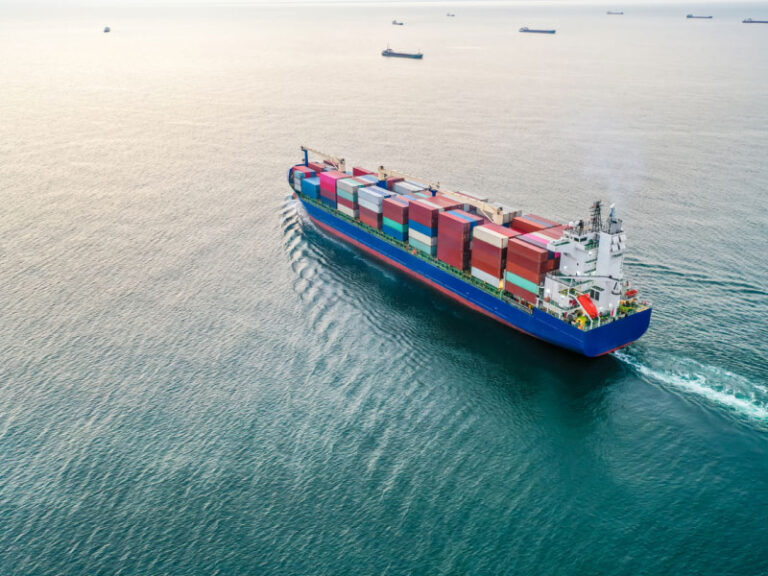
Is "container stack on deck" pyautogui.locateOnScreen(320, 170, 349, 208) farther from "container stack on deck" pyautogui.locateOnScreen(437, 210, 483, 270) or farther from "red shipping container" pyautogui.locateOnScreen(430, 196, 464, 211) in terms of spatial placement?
"container stack on deck" pyautogui.locateOnScreen(437, 210, 483, 270)

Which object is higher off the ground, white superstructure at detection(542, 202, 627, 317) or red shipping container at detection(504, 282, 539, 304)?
white superstructure at detection(542, 202, 627, 317)

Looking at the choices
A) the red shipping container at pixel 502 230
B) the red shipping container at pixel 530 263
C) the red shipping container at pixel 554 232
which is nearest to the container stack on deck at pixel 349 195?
the red shipping container at pixel 502 230

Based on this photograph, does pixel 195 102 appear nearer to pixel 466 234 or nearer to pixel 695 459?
pixel 466 234

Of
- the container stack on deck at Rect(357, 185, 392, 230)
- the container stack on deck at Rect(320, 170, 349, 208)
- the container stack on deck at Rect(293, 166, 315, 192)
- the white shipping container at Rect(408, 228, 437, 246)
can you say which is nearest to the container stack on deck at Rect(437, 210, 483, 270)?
the white shipping container at Rect(408, 228, 437, 246)

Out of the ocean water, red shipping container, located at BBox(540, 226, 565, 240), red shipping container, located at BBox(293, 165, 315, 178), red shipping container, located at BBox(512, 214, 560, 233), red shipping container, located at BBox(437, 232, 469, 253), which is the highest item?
red shipping container, located at BBox(293, 165, 315, 178)

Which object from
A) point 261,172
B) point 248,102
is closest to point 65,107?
point 248,102

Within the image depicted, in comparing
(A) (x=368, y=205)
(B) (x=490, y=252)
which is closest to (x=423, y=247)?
(B) (x=490, y=252)

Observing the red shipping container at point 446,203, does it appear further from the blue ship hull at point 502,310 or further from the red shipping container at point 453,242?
the blue ship hull at point 502,310
